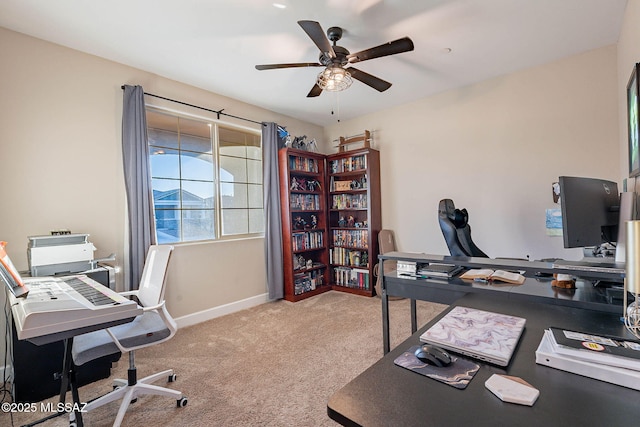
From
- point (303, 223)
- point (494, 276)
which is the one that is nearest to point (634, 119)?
point (494, 276)

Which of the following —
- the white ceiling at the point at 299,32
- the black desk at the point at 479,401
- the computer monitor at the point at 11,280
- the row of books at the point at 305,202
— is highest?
the white ceiling at the point at 299,32

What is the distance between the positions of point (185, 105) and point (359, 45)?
6.33 feet

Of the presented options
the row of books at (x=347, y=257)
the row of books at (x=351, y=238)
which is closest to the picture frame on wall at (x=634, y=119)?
the row of books at (x=351, y=238)

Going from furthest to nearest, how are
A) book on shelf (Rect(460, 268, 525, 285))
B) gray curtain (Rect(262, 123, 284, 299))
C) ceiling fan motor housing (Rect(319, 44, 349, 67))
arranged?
gray curtain (Rect(262, 123, 284, 299)) < ceiling fan motor housing (Rect(319, 44, 349, 67)) < book on shelf (Rect(460, 268, 525, 285))

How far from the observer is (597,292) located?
129 cm

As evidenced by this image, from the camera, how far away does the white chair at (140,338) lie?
1.54 m

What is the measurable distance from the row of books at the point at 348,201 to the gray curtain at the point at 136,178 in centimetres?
254

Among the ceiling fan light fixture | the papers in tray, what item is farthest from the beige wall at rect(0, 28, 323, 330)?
the papers in tray

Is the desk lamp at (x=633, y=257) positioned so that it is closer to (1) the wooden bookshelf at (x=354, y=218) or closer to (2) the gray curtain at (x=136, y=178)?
(2) the gray curtain at (x=136, y=178)

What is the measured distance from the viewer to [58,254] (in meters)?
1.97

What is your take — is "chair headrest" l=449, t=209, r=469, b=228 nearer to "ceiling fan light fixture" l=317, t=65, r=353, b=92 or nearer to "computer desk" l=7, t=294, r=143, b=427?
"ceiling fan light fixture" l=317, t=65, r=353, b=92

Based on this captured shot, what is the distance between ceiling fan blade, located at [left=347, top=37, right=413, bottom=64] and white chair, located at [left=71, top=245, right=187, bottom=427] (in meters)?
1.88

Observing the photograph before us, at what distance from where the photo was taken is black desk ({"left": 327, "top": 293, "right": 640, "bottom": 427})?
582 mm

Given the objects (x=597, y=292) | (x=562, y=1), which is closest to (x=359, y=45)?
(x=562, y=1)
